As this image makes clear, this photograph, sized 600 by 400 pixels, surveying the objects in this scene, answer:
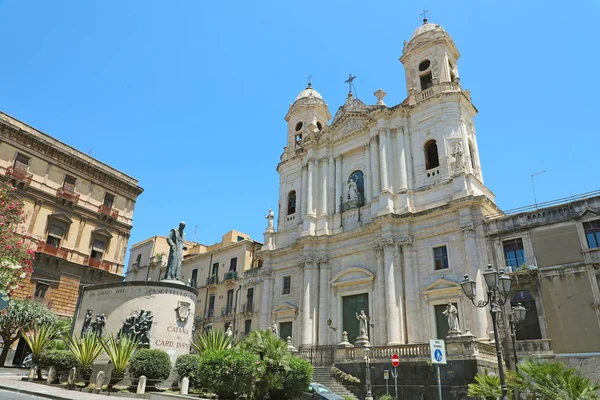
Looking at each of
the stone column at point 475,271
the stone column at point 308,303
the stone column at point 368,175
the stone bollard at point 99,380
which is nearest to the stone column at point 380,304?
the stone column at point 368,175

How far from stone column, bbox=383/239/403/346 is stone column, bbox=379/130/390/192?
3726mm

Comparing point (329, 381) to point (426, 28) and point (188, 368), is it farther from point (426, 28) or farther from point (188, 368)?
point (426, 28)

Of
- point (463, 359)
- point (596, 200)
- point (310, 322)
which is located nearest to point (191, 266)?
point (310, 322)

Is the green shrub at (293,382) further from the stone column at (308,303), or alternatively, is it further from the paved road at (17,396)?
the stone column at (308,303)

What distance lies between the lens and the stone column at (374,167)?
27.2 meters

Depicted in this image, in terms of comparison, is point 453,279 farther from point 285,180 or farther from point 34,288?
point 34,288

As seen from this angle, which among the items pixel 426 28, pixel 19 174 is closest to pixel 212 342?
pixel 19 174

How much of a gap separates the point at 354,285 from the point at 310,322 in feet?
11.6

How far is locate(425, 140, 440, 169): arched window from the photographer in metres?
26.5

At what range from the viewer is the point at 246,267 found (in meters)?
37.1

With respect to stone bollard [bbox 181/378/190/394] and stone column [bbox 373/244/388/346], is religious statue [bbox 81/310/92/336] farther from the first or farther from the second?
stone column [bbox 373/244/388/346]

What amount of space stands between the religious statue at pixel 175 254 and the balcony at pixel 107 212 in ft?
57.0

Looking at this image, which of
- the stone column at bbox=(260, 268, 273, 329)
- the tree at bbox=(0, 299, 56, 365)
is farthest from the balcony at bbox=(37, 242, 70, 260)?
the stone column at bbox=(260, 268, 273, 329)

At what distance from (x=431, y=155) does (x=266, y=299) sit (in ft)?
47.9
